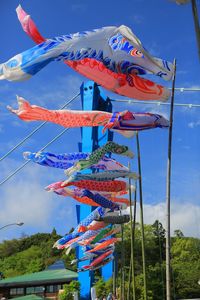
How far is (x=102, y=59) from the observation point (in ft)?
28.9

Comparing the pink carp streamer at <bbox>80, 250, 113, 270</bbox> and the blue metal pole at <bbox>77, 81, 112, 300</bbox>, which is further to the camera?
the blue metal pole at <bbox>77, 81, 112, 300</bbox>

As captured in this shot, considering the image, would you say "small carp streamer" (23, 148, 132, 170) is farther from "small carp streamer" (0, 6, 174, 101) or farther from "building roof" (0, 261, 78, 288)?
"building roof" (0, 261, 78, 288)

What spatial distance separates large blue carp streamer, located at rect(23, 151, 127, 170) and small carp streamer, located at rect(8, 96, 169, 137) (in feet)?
6.09

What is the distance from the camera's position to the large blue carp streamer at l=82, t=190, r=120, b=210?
1309 centimetres

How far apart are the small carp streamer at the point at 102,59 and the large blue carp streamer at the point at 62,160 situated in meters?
3.38

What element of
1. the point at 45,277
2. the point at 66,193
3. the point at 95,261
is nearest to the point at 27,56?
the point at 66,193

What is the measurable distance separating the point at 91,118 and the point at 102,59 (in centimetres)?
197

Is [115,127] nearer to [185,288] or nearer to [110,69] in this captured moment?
[110,69]

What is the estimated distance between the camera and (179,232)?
164 feet

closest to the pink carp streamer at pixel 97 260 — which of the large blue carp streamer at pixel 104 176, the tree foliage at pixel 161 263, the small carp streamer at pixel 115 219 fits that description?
the small carp streamer at pixel 115 219

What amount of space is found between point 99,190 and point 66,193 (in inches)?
61.1

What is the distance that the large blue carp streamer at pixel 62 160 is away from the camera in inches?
488

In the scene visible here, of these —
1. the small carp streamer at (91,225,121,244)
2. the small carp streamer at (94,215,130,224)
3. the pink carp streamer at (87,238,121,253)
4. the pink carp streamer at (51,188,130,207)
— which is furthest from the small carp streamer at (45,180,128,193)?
the pink carp streamer at (87,238,121,253)

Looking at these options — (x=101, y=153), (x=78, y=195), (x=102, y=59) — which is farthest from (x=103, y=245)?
(x=102, y=59)
